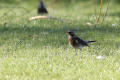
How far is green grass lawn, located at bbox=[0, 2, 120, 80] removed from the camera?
16.2 feet

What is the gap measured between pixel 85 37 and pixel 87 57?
6.27 feet

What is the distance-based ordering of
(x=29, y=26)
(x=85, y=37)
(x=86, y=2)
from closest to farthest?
1. (x=85, y=37)
2. (x=29, y=26)
3. (x=86, y=2)

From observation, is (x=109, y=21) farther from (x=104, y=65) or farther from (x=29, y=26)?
(x=104, y=65)

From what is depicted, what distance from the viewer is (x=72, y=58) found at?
5.76 m

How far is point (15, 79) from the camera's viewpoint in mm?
4688

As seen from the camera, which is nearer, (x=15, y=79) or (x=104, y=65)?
(x=15, y=79)

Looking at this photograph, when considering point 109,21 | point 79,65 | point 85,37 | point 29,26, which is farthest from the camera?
point 109,21

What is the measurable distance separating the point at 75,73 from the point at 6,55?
1.73 metres

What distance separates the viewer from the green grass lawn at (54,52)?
16.2 feet

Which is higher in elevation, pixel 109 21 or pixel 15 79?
pixel 109 21

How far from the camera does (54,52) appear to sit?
622cm

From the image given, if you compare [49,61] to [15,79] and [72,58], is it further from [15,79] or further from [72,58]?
[15,79]

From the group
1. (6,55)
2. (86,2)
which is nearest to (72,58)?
(6,55)

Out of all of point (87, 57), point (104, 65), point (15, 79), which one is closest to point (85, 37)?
point (87, 57)
